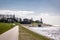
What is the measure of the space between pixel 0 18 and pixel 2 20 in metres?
0.47

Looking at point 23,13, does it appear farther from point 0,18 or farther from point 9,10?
point 0,18

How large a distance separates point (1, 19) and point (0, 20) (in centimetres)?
17

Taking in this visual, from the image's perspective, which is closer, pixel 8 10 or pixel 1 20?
pixel 8 10

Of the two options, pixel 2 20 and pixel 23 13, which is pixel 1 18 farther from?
pixel 23 13

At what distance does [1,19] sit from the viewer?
12523 millimetres

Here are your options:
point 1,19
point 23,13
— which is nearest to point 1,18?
point 1,19

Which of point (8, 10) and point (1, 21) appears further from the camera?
point (1, 21)

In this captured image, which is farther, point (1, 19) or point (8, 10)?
point (1, 19)

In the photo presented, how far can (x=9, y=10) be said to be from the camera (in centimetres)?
1023

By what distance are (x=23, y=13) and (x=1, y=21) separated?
252cm

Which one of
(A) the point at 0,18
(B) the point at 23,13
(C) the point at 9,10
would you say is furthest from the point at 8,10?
(A) the point at 0,18

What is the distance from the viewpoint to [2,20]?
12.7 meters

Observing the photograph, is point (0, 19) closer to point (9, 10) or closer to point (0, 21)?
point (0, 21)

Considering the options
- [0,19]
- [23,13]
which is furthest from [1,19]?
[23,13]
